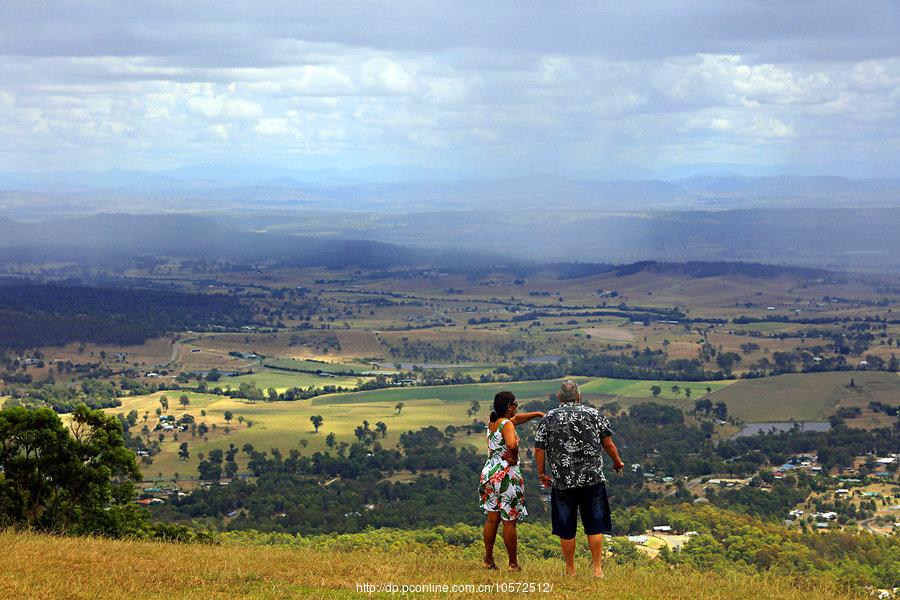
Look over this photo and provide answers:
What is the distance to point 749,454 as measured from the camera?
73312 millimetres

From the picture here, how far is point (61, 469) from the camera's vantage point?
27.6m

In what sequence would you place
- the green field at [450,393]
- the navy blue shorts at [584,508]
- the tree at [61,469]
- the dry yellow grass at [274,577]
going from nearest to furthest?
the dry yellow grass at [274,577]
the navy blue shorts at [584,508]
the tree at [61,469]
the green field at [450,393]

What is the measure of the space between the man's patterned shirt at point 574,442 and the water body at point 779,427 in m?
68.0

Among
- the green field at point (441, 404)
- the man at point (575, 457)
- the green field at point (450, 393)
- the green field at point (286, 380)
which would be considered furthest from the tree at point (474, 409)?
the man at point (575, 457)

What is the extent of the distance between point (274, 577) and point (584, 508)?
4.80 meters

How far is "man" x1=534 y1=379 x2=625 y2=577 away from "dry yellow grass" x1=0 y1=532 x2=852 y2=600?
1.02 metres

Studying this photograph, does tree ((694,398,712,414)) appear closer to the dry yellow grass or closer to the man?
the dry yellow grass

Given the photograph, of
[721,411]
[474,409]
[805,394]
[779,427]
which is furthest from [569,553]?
[805,394]

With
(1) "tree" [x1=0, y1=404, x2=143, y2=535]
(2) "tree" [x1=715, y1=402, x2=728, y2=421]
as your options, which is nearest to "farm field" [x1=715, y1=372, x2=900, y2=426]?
(2) "tree" [x1=715, y1=402, x2=728, y2=421]

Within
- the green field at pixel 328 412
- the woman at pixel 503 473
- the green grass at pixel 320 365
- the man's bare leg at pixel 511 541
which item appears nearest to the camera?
the woman at pixel 503 473

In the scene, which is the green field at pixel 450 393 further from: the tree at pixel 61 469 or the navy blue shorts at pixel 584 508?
the navy blue shorts at pixel 584 508

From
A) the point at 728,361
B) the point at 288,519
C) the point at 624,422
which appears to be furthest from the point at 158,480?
the point at 728,361

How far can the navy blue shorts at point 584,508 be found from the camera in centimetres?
1686

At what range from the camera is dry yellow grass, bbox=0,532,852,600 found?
15852 millimetres
